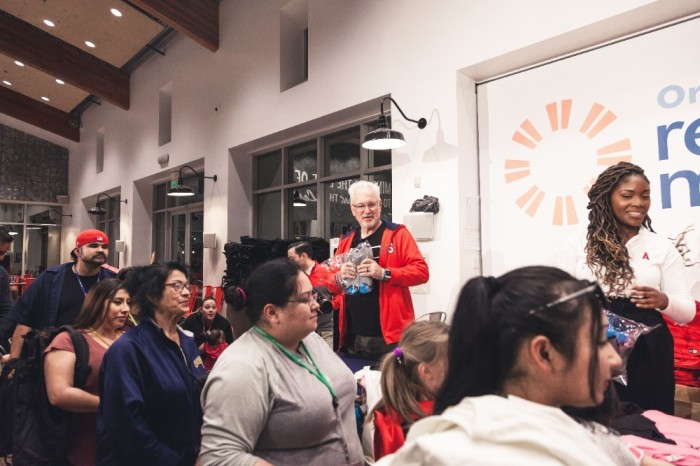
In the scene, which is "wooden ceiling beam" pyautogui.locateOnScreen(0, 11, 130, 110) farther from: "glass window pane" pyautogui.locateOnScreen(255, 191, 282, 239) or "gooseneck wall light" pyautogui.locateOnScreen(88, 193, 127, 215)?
"glass window pane" pyautogui.locateOnScreen(255, 191, 282, 239)

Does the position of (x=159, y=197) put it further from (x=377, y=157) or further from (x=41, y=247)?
(x=41, y=247)

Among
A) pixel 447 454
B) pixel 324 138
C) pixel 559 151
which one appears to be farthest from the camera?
pixel 324 138

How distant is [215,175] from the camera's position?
7.09 meters

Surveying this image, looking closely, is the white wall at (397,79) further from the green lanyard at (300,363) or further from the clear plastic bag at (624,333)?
the green lanyard at (300,363)

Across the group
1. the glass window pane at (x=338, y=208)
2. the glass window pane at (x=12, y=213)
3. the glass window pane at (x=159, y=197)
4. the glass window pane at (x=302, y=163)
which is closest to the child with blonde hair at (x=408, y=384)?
the glass window pane at (x=338, y=208)

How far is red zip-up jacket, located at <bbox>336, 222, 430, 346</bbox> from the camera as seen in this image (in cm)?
311

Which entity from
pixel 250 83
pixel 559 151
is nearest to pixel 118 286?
pixel 559 151

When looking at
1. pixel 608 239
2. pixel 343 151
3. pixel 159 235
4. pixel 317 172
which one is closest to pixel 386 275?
pixel 608 239

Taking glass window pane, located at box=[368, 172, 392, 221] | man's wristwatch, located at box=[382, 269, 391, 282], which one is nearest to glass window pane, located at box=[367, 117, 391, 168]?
glass window pane, located at box=[368, 172, 392, 221]

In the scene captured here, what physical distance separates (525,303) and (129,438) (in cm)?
153

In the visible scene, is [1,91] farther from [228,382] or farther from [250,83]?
[228,382]

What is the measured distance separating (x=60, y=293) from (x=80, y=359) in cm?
135

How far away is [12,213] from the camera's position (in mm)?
13312

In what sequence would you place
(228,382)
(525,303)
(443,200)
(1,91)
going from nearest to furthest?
1. (525,303)
2. (228,382)
3. (443,200)
4. (1,91)
